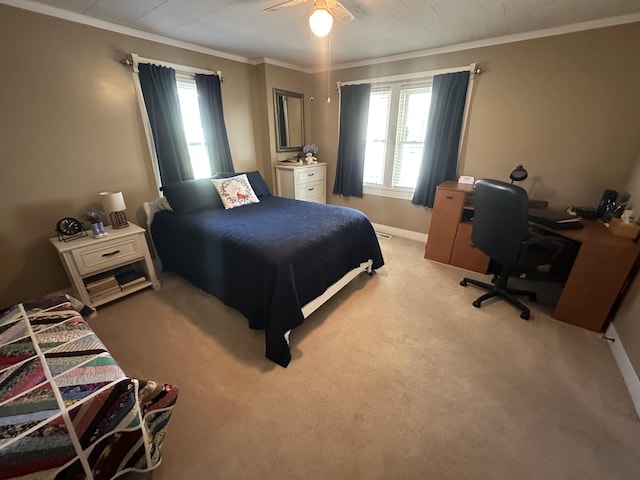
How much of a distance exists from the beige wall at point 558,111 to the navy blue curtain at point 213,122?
2409 millimetres

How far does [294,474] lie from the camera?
1.18 meters

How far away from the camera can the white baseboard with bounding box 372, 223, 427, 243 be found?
146 inches

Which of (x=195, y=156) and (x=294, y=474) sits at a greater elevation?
(x=195, y=156)

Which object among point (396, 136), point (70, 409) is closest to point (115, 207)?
point (70, 409)

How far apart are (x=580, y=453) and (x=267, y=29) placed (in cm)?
366

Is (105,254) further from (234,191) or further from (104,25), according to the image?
(104,25)

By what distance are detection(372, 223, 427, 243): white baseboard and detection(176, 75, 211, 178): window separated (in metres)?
2.59

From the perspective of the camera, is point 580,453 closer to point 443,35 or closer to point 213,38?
point 443,35

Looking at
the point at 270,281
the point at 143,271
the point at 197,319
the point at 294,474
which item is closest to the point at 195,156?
the point at 143,271

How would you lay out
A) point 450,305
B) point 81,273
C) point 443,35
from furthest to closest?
point 443,35 < point 450,305 < point 81,273

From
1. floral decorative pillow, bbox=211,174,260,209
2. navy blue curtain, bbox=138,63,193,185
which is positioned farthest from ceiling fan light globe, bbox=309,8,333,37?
navy blue curtain, bbox=138,63,193,185

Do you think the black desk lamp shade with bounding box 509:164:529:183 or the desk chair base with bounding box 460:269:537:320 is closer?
the desk chair base with bounding box 460:269:537:320

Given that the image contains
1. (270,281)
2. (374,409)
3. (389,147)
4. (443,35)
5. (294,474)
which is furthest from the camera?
(389,147)

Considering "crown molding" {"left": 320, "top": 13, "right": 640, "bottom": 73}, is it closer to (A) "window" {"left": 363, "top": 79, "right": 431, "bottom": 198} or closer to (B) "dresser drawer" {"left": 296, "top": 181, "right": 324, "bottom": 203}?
(A) "window" {"left": 363, "top": 79, "right": 431, "bottom": 198}
